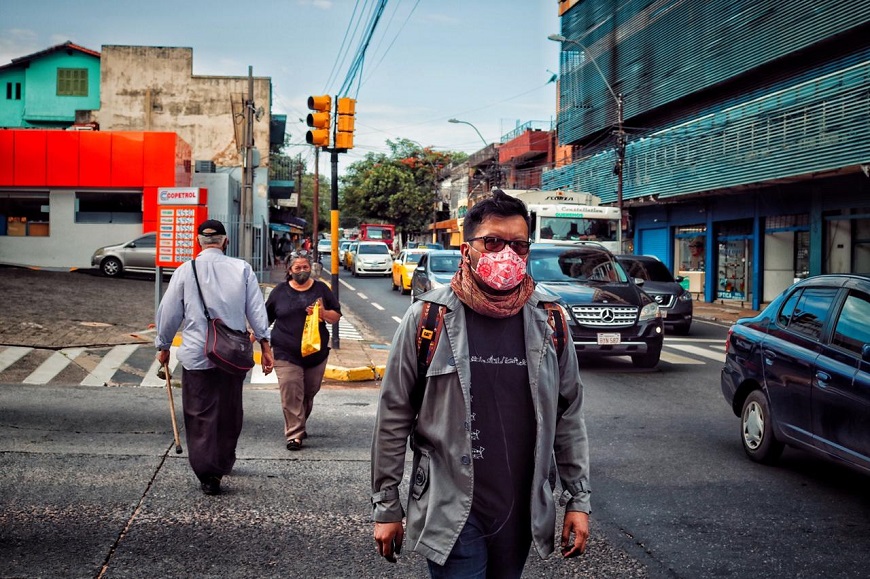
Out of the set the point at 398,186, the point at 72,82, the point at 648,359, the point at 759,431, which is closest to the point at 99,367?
the point at 648,359

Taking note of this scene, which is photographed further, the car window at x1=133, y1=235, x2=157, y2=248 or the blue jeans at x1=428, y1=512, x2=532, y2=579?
the car window at x1=133, y1=235, x2=157, y2=248

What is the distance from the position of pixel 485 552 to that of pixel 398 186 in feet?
243

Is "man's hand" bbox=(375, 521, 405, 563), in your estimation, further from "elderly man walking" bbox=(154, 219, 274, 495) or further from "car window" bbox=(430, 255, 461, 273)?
"car window" bbox=(430, 255, 461, 273)

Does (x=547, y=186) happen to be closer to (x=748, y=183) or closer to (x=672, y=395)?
(x=748, y=183)

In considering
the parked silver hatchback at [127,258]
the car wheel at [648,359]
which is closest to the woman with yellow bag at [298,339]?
the car wheel at [648,359]

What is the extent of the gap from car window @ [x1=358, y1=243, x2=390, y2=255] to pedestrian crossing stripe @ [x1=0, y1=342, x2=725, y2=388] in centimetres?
2938

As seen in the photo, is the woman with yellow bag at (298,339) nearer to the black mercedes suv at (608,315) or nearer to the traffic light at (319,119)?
the black mercedes suv at (608,315)

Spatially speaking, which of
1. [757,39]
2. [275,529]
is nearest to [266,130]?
[757,39]

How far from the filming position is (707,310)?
88.3ft

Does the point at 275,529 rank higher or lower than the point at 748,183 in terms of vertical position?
lower

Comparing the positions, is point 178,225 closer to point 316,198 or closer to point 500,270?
point 500,270

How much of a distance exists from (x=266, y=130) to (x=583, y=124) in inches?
706

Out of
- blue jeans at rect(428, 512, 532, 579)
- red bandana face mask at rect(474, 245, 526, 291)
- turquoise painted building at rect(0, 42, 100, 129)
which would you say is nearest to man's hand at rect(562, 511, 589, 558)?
blue jeans at rect(428, 512, 532, 579)

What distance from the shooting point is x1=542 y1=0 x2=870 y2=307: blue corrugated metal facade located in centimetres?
2308
